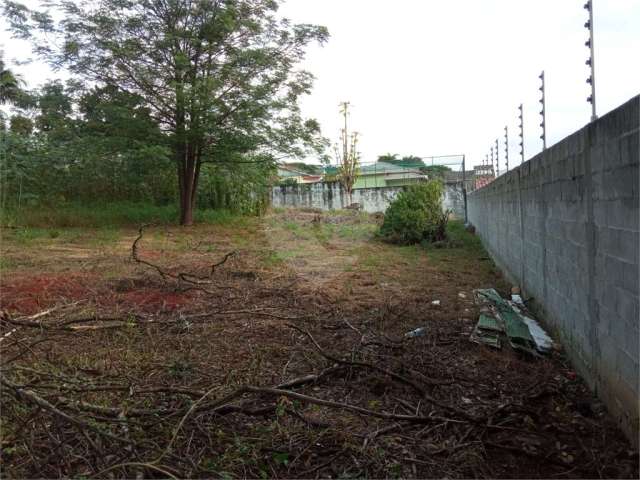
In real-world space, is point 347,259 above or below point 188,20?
below

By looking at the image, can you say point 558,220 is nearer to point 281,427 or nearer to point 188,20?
point 281,427

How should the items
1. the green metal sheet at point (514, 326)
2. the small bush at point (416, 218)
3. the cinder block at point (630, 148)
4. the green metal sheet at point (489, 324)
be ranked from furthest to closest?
the small bush at point (416, 218), the green metal sheet at point (489, 324), the green metal sheet at point (514, 326), the cinder block at point (630, 148)

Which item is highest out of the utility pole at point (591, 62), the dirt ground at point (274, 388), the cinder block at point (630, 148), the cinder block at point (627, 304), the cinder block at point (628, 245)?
the utility pole at point (591, 62)

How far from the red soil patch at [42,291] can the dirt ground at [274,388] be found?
0.03 m

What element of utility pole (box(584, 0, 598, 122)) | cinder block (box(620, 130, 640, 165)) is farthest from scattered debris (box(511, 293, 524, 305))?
cinder block (box(620, 130, 640, 165))

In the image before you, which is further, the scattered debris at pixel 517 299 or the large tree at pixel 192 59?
the large tree at pixel 192 59

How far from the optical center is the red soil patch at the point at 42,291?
4.72 meters

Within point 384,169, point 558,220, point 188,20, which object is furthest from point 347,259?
point 384,169

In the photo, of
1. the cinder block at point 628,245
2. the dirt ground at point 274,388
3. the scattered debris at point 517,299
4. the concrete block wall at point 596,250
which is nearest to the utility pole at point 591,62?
the concrete block wall at point 596,250

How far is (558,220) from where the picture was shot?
3.59m

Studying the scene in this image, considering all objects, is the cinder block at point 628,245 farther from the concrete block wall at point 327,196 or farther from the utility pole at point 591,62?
the concrete block wall at point 327,196

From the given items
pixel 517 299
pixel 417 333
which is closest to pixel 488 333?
pixel 417 333

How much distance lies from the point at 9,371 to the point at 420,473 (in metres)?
2.37

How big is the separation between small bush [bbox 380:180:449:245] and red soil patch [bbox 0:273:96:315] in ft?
23.4
